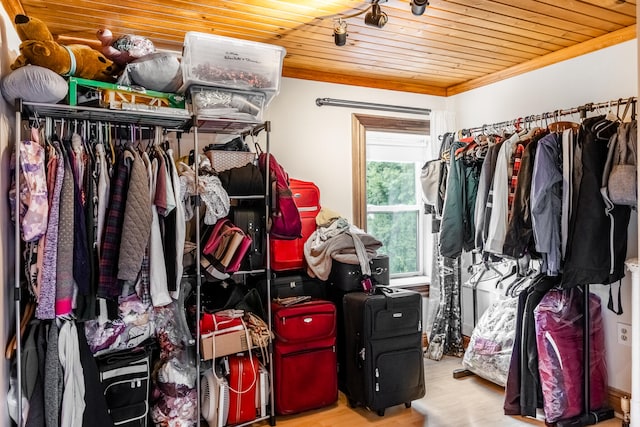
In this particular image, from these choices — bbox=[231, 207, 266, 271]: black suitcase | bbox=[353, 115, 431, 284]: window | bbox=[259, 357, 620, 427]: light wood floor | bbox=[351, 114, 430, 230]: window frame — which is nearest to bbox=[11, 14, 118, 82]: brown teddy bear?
bbox=[231, 207, 266, 271]: black suitcase

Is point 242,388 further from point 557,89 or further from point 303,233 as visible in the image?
point 557,89

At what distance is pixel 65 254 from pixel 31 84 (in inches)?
30.1

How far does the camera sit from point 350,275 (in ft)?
10.1

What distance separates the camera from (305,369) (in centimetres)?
286

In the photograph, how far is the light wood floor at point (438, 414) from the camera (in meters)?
2.77

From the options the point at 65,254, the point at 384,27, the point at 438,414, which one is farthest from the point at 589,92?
the point at 65,254

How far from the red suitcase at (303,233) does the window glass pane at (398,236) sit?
0.94 meters

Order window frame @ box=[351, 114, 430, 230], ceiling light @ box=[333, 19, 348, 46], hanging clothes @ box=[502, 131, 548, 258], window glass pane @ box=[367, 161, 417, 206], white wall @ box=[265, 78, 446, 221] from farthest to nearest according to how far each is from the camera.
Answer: window glass pane @ box=[367, 161, 417, 206]
window frame @ box=[351, 114, 430, 230]
white wall @ box=[265, 78, 446, 221]
hanging clothes @ box=[502, 131, 548, 258]
ceiling light @ box=[333, 19, 348, 46]

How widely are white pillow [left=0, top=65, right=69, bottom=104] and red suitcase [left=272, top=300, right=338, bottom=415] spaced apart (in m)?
1.66

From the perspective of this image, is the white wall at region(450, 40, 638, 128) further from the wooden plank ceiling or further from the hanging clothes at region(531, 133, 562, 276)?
the hanging clothes at region(531, 133, 562, 276)

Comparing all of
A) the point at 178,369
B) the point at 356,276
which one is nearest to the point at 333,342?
the point at 356,276

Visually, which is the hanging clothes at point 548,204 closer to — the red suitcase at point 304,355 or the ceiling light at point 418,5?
the ceiling light at point 418,5

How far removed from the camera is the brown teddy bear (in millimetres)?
2076

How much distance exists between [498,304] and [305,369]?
1545 mm
